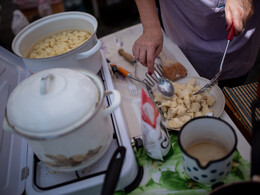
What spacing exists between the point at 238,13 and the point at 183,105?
493 mm

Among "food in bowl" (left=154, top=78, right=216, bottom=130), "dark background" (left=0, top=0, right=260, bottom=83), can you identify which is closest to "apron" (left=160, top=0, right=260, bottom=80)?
"food in bowl" (left=154, top=78, right=216, bottom=130)

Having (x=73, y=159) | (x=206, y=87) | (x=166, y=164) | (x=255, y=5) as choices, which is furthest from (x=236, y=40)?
(x=73, y=159)

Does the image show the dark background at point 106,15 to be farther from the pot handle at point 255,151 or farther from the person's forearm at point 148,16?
the pot handle at point 255,151

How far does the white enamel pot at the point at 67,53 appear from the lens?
82 centimetres

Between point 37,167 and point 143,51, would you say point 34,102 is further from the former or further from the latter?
point 143,51

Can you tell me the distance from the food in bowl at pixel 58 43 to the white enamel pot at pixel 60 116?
35 cm

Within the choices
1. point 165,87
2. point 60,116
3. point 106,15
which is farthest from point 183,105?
point 106,15

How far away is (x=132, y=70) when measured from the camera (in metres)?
1.21

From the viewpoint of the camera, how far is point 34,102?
0.57 metres

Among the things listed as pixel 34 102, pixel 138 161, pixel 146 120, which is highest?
pixel 34 102

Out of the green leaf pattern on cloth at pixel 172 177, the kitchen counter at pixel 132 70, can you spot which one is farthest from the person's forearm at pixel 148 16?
the green leaf pattern on cloth at pixel 172 177

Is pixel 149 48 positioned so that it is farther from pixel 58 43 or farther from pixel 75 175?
pixel 75 175

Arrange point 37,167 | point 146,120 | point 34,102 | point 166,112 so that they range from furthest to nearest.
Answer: point 166,112, point 37,167, point 146,120, point 34,102

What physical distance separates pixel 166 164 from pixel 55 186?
0.38 meters
